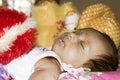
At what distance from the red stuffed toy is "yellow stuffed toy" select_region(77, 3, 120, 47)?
433 millimetres

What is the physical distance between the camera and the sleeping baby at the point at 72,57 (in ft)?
3.70

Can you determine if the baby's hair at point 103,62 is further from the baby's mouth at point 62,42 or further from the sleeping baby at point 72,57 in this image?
the baby's mouth at point 62,42

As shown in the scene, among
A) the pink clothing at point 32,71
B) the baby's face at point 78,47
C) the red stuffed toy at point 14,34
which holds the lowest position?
the pink clothing at point 32,71

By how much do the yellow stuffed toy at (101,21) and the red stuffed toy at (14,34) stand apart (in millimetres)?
433

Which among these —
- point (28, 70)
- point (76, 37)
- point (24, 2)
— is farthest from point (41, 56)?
point (24, 2)

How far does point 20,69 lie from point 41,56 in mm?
98

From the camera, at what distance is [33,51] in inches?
48.7

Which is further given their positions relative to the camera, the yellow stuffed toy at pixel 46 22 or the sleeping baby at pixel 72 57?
the yellow stuffed toy at pixel 46 22

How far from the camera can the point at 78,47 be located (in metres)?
1.22

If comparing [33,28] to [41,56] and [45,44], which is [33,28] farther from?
[45,44]

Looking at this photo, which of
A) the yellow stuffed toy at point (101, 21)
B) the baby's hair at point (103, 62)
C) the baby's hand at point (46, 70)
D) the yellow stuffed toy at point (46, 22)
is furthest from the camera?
the yellow stuffed toy at point (46, 22)

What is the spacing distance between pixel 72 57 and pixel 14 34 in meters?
0.27

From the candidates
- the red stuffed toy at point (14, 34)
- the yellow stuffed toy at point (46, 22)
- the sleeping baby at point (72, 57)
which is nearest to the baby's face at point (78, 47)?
the sleeping baby at point (72, 57)

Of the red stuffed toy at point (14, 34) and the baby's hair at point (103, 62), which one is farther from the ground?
the red stuffed toy at point (14, 34)
